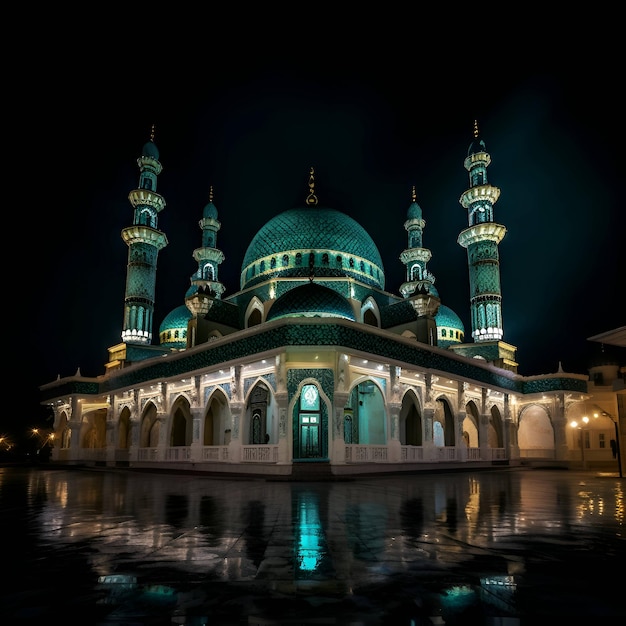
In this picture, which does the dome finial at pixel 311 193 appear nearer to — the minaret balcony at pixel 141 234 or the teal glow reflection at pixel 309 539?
the minaret balcony at pixel 141 234

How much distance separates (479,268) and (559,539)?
2852 cm

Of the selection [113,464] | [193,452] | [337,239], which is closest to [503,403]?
[337,239]

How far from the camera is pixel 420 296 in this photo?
83.1 ft

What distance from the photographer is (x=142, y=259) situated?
32.8 m

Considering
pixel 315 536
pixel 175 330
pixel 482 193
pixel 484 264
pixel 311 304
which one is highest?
pixel 482 193

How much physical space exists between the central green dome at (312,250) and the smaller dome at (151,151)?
11.8 meters

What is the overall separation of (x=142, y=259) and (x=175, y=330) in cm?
575

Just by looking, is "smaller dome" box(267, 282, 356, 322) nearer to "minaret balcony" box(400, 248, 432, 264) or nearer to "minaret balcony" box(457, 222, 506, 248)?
"minaret balcony" box(457, 222, 506, 248)

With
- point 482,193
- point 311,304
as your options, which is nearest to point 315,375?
point 311,304

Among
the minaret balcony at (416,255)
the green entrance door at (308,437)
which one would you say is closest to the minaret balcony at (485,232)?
the minaret balcony at (416,255)

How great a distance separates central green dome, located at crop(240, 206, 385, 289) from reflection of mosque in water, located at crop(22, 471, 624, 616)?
60.3ft

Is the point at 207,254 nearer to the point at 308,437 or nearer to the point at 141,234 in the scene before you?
the point at 141,234

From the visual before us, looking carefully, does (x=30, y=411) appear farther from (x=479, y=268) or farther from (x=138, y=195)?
(x=479, y=268)

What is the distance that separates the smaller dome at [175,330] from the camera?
35.6 m
